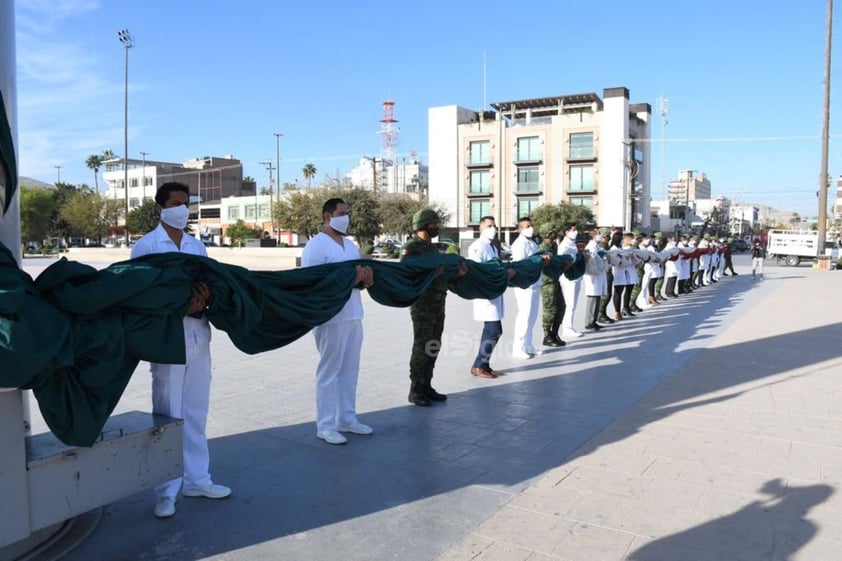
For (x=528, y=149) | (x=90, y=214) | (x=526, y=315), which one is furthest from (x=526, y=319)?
(x=90, y=214)

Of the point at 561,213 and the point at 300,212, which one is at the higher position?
the point at 300,212

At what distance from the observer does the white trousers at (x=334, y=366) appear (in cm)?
505

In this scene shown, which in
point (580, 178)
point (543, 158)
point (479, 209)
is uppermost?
point (543, 158)

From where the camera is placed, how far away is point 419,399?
6.18m

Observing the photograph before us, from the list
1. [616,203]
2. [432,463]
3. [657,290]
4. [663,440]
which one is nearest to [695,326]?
[657,290]

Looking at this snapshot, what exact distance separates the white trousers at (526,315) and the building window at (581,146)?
5035 cm

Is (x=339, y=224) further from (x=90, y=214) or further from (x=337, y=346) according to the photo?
(x=90, y=214)

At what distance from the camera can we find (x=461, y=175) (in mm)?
61406

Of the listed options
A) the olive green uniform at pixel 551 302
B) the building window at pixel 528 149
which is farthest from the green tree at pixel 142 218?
the olive green uniform at pixel 551 302

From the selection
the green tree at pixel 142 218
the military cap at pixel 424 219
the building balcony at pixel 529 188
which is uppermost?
the building balcony at pixel 529 188

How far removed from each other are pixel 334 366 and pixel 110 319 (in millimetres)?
2175

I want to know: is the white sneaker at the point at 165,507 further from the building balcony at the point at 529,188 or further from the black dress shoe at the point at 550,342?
the building balcony at the point at 529,188

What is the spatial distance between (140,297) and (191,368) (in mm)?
802

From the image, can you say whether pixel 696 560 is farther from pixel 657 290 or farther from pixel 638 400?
pixel 657 290
